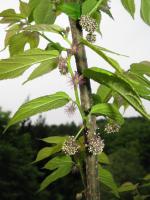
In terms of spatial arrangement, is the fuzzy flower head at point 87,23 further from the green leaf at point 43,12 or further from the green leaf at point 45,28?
the green leaf at point 43,12

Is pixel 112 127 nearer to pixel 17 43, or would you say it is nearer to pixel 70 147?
pixel 70 147

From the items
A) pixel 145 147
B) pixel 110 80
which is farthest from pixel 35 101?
pixel 145 147

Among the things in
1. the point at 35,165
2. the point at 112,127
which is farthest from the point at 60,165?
the point at 35,165

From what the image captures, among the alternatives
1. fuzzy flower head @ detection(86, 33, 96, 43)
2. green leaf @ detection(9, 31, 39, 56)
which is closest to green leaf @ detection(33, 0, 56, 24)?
green leaf @ detection(9, 31, 39, 56)

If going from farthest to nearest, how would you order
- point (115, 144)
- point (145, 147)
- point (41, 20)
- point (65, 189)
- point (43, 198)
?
1. point (115, 144)
2. point (145, 147)
3. point (65, 189)
4. point (43, 198)
5. point (41, 20)

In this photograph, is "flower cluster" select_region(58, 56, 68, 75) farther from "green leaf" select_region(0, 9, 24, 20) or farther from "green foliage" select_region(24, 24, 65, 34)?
"green leaf" select_region(0, 9, 24, 20)

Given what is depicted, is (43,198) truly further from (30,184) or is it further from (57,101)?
(57,101)
